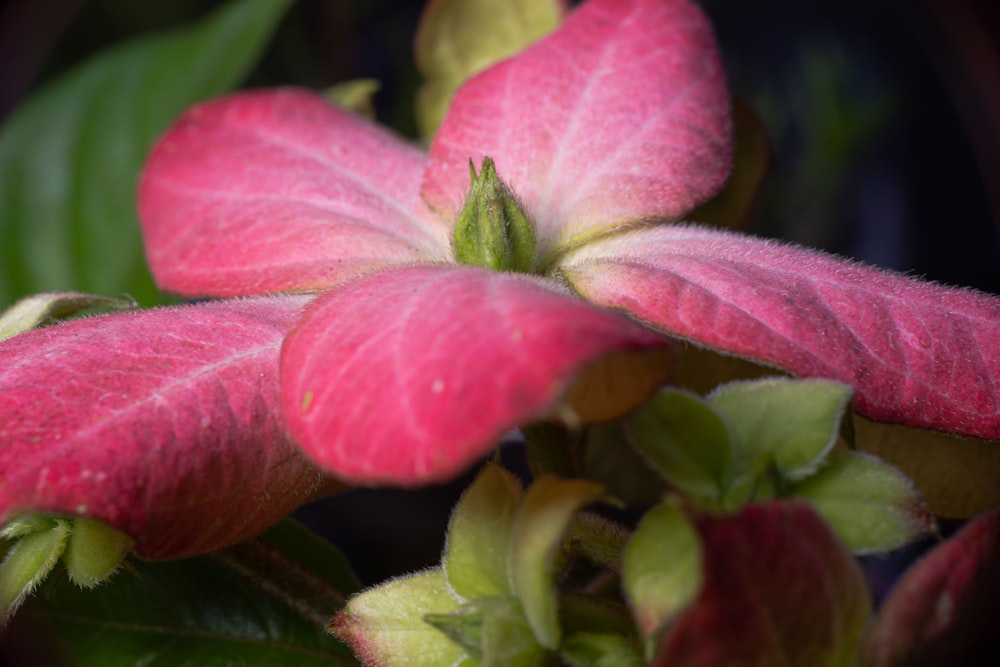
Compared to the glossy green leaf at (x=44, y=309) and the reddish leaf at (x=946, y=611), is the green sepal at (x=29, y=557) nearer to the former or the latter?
the glossy green leaf at (x=44, y=309)

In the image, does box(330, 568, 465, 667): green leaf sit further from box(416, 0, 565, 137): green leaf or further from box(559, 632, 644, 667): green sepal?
box(416, 0, 565, 137): green leaf

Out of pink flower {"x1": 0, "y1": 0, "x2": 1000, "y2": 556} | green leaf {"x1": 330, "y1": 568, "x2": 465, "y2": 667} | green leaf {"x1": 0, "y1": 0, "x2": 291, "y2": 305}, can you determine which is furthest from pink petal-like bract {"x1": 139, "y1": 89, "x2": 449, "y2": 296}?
green leaf {"x1": 0, "y1": 0, "x2": 291, "y2": 305}

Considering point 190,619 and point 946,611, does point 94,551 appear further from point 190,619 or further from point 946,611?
point 946,611

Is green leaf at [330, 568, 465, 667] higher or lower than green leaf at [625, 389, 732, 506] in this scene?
lower

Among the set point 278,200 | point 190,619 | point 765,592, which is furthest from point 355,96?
point 765,592

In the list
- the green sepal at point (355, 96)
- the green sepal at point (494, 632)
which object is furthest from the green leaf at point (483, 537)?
the green sepal at point (355, 96)
